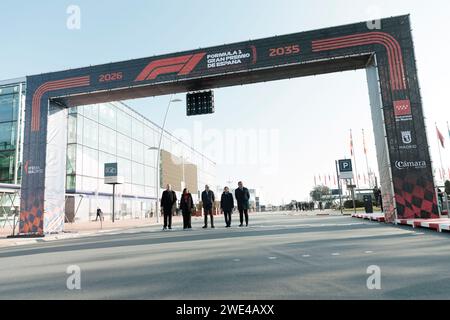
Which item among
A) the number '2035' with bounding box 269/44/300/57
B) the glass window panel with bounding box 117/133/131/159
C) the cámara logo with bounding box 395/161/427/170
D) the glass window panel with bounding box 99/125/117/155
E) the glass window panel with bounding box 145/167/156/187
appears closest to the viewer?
the cámara logo with bounding box 395/161/427/170

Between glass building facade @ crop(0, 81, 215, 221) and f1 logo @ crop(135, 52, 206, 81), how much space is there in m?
21.6

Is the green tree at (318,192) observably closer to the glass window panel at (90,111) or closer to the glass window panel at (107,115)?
the glass window panel at (107,115)

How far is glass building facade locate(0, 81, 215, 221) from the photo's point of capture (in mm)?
34312

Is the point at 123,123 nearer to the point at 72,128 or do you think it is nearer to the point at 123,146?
the point at 123,146

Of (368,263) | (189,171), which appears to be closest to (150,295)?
(368,263)

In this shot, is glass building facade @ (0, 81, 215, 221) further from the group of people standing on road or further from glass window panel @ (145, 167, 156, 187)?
the group of people standing on road

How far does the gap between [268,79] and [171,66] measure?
4464mm

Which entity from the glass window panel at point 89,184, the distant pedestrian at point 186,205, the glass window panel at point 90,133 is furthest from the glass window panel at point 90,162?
the distant pedestrian at point 186,205

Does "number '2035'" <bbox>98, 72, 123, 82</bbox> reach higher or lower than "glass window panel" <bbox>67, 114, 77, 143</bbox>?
lower

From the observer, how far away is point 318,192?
102812 millimetres

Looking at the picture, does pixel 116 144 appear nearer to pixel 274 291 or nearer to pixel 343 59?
pixel 343 59

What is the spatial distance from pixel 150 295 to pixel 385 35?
541 inches

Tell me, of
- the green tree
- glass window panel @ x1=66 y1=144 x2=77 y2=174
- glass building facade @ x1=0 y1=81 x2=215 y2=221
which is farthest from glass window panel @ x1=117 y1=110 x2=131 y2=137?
the green tree

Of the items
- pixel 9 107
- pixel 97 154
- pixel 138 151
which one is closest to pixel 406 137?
pixel 97 154
